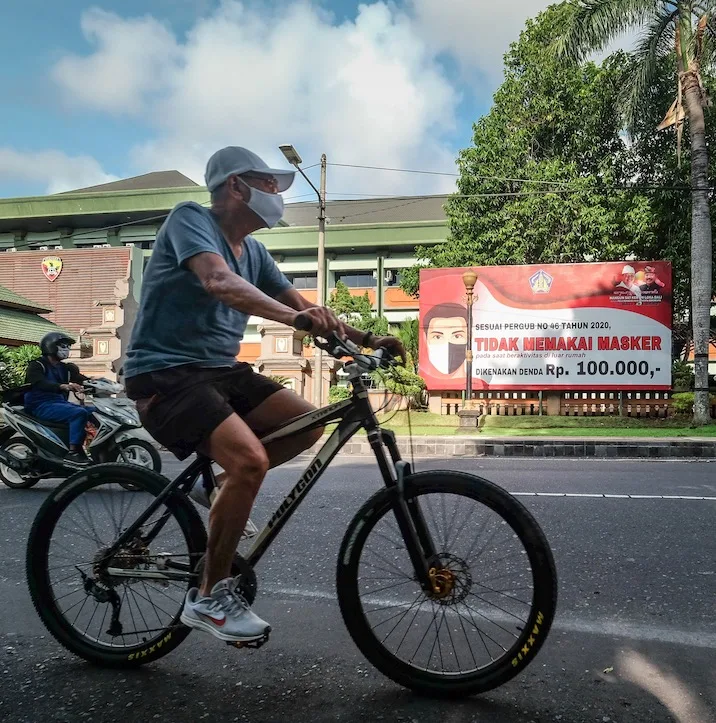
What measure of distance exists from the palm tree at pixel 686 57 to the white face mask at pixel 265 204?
1493cm

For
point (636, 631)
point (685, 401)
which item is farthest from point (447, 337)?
point (636, 631)

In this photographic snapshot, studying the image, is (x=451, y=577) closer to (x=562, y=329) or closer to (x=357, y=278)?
(x=562, y=329)

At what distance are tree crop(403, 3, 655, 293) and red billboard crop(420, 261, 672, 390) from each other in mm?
2414

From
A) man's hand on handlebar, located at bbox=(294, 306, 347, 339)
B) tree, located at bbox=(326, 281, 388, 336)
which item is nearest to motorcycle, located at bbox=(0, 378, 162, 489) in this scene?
man's hand on handlebar, located at bbox=(294, 306, 347, 339)

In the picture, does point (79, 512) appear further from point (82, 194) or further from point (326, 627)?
point (82, 194)

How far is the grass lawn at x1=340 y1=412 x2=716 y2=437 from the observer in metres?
13.9

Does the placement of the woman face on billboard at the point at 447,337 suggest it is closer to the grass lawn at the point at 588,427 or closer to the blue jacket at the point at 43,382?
the grass lawn at the point at 588,427

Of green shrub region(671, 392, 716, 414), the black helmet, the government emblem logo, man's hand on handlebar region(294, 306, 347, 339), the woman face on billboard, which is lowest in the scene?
green shrub region(671, 392, 716, 414)

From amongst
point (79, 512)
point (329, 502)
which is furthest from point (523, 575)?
point (329, 502)

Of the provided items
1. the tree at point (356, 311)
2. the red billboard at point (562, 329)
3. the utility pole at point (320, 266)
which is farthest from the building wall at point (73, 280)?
the red billboard at point (562, 329)

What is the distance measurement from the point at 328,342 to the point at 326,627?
1.26 metres

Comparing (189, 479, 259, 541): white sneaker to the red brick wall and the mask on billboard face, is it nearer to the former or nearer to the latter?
the mask on billboard face

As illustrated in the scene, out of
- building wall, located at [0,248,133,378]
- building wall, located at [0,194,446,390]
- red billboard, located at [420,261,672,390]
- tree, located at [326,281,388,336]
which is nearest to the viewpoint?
red billboard, located at [420,261,672,390]

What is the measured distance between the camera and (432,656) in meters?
2.26
